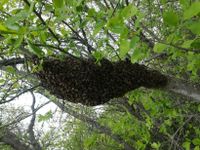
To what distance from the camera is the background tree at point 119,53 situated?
1.80m

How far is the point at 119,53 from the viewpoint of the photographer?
1.86 meters

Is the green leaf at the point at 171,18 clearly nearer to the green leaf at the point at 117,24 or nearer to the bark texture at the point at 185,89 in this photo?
the green leaf at the point at 117,24

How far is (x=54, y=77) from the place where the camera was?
2.94 m

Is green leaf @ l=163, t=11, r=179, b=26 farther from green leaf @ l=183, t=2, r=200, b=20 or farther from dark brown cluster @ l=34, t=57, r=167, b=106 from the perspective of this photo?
dark brown cluster @ l=34, t=57, r=167, b=106

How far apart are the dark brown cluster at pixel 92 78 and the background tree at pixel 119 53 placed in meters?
0.09

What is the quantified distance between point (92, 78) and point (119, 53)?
1.15 metres

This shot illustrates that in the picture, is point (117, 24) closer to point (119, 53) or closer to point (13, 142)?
point (119, 53)

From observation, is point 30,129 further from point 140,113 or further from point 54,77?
point 54,77

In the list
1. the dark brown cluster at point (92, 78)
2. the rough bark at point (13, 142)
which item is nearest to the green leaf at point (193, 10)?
the dark brown cluster at point (92, 78)

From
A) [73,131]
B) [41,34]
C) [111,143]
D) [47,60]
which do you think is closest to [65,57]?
[47,60]

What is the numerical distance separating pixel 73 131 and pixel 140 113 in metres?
4.35

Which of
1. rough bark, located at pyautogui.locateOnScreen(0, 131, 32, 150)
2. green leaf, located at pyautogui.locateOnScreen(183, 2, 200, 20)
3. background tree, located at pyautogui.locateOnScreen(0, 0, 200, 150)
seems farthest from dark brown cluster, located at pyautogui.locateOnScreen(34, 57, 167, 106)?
rough bark, located at pyautogui.locateOnScreen(0, 131, 32, 150)

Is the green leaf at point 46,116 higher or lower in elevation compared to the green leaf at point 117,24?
lower

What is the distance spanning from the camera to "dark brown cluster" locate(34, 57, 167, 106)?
2.96 metres
